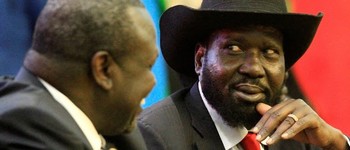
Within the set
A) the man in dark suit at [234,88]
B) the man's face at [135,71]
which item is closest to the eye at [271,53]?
the man in dark suit at [234,88]

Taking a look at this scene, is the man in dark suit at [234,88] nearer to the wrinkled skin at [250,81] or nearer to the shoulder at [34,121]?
the wrinkled skin at [250,81]

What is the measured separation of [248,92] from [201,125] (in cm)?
16

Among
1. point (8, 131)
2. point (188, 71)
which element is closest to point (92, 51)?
point (8, 131)

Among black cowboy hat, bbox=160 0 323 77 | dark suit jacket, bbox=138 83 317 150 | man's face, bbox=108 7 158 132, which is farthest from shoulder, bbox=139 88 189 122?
man's face, bbox=108 7 158 132

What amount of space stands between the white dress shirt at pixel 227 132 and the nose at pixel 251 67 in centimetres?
15

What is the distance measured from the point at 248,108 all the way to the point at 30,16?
64 cm

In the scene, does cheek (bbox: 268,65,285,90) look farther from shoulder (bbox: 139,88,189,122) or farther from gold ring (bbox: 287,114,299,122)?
shoulder (bbox: 139,88,189,122)

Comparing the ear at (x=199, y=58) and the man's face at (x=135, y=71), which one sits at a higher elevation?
the man's face at (x=135, y=71)

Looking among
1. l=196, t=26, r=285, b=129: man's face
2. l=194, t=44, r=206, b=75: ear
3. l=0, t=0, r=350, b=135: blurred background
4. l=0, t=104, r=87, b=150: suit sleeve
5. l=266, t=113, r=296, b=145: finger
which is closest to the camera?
l=0, t=104, r=87, b=150: suit sleeve

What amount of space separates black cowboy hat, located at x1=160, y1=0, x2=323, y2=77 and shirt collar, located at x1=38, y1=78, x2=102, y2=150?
27.7 inches

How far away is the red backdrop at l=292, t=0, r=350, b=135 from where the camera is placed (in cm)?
311

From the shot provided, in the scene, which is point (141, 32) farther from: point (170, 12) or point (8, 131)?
point (170, 12)

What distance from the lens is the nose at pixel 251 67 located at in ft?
5.95

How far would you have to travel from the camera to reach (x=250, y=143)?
185cm
